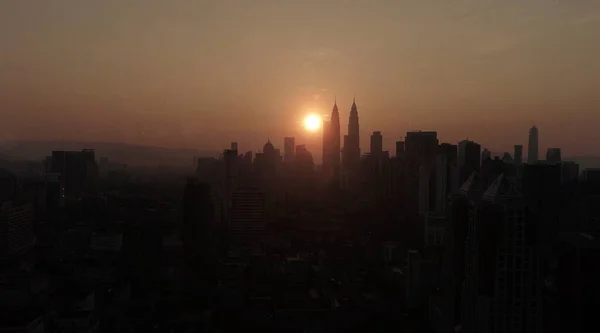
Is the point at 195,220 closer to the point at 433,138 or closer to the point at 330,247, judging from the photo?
the point at 330,247

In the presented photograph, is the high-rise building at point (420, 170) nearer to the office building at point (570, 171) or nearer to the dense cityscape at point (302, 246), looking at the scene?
the dense cityscape at point (302, 246)

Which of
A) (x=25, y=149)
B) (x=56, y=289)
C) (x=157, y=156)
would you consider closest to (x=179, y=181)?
(x=157, y=156)

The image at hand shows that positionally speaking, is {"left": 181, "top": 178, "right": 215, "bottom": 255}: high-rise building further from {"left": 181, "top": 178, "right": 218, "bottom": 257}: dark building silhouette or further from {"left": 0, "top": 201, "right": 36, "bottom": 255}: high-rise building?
{"left": 0, "top": 201, "right": 36, "bottom": 255}: high-rise building

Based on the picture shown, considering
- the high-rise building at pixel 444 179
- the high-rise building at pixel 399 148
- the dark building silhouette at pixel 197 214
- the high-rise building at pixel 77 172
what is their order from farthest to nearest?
→ 1. the high-rise building at pixel 399 148
2. the high-rise building at pixel 77 172
3. the high-rise building at pixel 444 179
4. the dark building silhouette at pixel 197 214

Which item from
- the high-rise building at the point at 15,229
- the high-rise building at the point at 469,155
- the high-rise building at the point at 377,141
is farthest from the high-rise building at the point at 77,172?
the high-rise building at the point at 377,141

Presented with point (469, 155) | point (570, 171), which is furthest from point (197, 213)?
point (570, 171)
